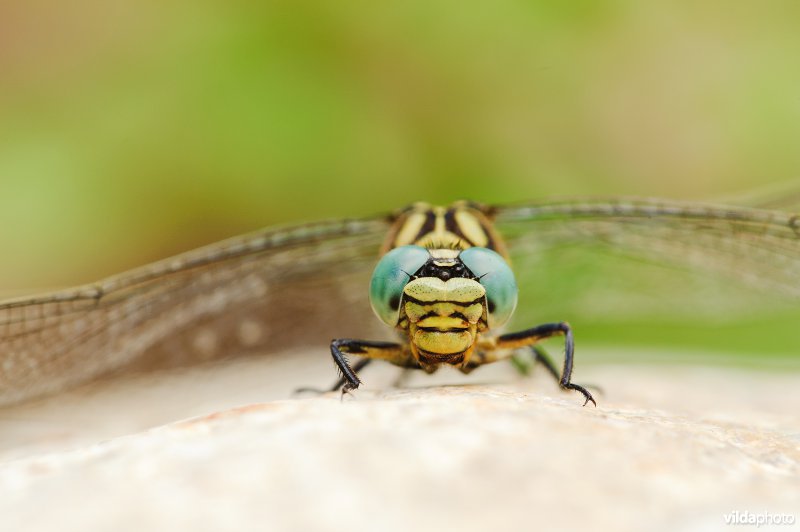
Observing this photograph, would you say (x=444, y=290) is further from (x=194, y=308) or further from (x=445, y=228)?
(x=194, y=308)

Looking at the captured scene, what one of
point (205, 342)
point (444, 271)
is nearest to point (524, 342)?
point (444, 271)

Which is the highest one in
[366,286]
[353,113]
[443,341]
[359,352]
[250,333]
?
[353,113]

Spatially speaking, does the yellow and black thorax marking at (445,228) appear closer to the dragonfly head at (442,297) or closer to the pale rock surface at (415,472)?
the dragonfly head at (442,297)

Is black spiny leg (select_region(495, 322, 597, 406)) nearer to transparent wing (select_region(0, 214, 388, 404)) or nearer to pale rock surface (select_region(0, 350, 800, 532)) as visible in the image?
pale rock surface (select_region(0, 350, 800, 532))

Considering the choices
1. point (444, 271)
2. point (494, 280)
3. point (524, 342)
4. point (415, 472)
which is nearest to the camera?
point (415, 472)

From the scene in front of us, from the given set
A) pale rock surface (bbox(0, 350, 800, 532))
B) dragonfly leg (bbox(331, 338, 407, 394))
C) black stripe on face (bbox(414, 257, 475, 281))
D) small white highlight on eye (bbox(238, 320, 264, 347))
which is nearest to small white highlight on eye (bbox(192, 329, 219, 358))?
small white highlight on eye (bbox(238, 320, 264, 347))
